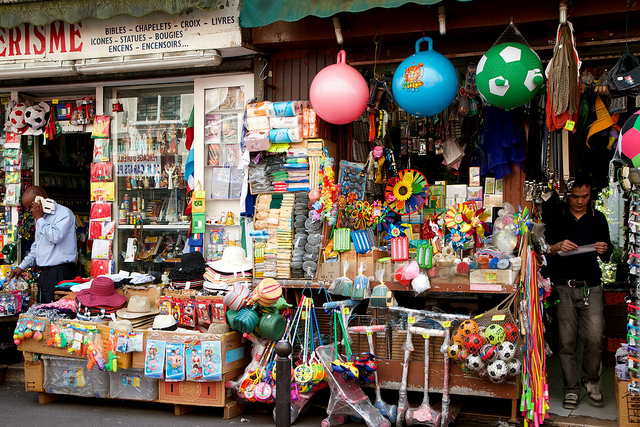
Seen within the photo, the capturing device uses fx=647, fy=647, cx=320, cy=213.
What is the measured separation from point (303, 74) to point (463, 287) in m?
3.04

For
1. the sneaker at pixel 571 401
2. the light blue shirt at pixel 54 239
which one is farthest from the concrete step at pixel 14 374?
the sneaker at pixel 571 401

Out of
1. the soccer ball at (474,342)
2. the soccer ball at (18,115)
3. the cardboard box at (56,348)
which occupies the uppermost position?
the soccer ball at (18,115)

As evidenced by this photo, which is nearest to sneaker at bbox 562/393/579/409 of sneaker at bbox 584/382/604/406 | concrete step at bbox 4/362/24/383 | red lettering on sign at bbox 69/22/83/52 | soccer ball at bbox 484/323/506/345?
sneaker at bbox 584/382/604/406

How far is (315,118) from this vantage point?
688 centimetres

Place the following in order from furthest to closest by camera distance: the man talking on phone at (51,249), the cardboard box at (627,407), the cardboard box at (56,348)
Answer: the man talking on phone at (51,249) < the cardboard box at (56,348) < the cardboard box at (627,407)

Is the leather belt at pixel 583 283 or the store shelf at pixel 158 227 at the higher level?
the store shelf at pixel 158 227

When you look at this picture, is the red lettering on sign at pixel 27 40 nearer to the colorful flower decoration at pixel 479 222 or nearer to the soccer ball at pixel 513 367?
the colorful flower decoration at pixel 479 222

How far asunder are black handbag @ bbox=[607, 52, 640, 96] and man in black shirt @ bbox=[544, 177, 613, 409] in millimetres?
1164

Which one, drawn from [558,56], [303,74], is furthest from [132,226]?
[558,56]

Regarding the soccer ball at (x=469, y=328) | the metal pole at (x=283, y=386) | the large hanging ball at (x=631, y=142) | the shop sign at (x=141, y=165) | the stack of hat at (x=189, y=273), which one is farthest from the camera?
the shop sign at (x=141, y=165)

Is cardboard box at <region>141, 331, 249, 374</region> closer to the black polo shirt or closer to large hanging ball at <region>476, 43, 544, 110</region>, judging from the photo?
the black polo shirt

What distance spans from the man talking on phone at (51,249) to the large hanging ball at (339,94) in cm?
361

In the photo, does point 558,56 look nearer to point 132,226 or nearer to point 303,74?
point 303,74

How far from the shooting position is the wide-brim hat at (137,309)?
695cm
